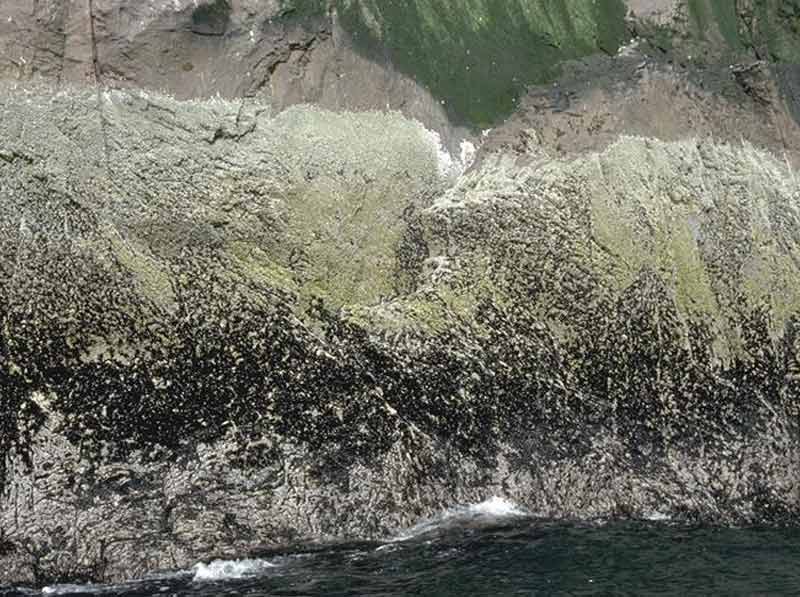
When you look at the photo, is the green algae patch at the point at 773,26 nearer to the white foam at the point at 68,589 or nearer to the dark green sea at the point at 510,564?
the dark green sea at the point at 510,564

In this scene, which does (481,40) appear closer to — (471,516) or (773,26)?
(773,26)

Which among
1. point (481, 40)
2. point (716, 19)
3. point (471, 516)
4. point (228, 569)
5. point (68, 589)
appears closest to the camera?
point (68, 589)

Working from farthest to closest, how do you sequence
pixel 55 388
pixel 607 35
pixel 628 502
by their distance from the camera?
pixel 607 35, pixel 628 502, pixel 55 388

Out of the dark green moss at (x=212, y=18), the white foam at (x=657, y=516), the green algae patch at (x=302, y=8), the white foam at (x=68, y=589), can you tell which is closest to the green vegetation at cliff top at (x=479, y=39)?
the green algae patch at (x=302, y=8)

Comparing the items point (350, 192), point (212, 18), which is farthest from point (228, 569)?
point (212, 18)

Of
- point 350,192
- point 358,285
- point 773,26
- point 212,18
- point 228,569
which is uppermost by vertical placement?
point 212,18

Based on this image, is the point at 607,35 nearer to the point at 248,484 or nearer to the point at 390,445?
the point at 390,445

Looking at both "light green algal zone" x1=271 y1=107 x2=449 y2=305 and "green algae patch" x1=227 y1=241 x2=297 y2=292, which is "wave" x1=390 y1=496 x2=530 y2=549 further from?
"green algae patch" x1=227 y1=241 x2=297 y2=292

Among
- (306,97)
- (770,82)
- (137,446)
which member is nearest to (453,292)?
(306,97)
